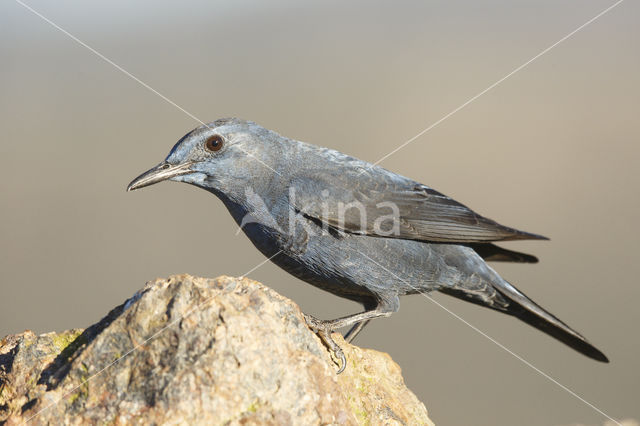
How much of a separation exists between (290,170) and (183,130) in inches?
467

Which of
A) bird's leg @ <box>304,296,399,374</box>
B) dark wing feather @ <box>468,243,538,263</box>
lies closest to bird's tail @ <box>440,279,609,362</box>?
dark wing feather @ <box>468,243,538,263</box>

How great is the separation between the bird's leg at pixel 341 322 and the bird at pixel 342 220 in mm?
12

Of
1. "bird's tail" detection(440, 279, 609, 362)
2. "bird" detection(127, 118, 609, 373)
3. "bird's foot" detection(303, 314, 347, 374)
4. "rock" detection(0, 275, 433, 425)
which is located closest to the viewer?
"rock" detection(0, 275, 433, 425)

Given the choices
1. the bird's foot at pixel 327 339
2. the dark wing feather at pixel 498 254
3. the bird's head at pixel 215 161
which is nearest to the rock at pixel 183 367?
the bird's foot at pixel 327 339

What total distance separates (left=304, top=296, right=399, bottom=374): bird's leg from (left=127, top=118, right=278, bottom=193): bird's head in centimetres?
139

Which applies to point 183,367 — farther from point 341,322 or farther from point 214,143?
point 214,143

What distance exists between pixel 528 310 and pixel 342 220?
2.12 m

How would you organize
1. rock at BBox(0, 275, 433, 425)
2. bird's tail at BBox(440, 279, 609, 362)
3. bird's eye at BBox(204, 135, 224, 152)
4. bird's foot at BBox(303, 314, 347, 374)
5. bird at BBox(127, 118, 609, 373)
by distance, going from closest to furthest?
1. rock at BBox(0, 275, 433, 425)
2. bird's foot at BBox(303, 314, 347, 374)
3. bird at BBox(127, 118, 609, 373)
4. bird's eye at BBox(204, 135, 224, 152)
5. bird's tail at BBox(440, 279, 609, 362)

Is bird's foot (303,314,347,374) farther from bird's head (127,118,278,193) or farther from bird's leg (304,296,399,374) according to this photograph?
bird's head (127,118,278,193)

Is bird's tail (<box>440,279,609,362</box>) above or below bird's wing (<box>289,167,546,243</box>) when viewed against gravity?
below

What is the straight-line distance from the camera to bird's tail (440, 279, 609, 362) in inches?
240

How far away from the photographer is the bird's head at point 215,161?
5.43m

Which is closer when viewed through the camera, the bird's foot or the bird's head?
the bird's foot

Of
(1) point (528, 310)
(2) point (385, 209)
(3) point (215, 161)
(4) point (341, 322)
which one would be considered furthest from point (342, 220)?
(1) point (528, 310)
